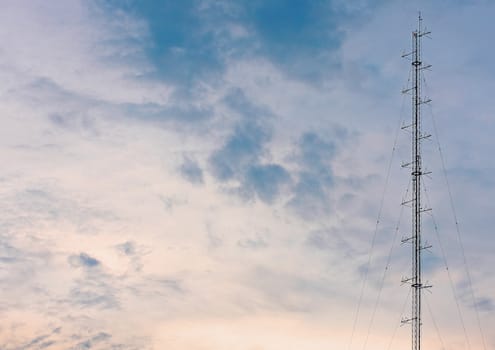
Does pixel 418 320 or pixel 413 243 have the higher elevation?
pixel 413 243

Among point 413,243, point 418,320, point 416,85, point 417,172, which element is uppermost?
point 416,85

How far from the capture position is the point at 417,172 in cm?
15012

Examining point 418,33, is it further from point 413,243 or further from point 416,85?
point 413,243

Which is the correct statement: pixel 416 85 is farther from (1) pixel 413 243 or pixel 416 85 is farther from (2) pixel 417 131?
(1) pixel 413 243

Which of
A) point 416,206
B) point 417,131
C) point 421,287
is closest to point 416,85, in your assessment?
point 417,131

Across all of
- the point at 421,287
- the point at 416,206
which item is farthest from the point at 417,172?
the point at 421,287

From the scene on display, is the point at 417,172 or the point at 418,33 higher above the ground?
the point at 418,33

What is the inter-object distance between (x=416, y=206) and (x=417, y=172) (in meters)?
5.07

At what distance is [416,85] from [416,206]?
61.9ft

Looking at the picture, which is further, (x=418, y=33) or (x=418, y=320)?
(x=418, y=33)

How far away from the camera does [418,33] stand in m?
154

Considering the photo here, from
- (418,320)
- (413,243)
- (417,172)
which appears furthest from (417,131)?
(418,320)

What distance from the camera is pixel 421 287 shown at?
146m

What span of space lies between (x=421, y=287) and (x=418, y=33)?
38.9 meters
